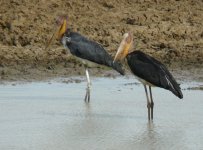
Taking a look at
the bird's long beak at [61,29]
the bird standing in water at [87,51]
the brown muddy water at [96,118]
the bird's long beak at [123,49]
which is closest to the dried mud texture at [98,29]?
the bird's long beak at [61,29]

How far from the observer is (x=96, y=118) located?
8.98 meters

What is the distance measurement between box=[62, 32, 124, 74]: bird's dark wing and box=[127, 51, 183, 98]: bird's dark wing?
1639 mm

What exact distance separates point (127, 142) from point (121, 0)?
294 inches

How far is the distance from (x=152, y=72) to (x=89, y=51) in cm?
215

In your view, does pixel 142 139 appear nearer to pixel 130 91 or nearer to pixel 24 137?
pixel 24 137

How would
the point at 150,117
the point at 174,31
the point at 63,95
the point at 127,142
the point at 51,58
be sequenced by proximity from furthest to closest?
the point at 174,31
the point at 51,58
the point at 63,95
the point at 150,117
the point at 127,142

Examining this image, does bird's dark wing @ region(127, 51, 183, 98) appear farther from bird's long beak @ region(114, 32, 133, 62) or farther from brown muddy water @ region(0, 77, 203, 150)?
brown muddy water @ region(0, 77, 203, 150)

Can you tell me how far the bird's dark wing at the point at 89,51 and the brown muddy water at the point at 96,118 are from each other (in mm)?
403

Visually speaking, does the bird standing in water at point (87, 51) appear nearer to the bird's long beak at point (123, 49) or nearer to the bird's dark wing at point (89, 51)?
the bird's dark wing at point (89, 51)

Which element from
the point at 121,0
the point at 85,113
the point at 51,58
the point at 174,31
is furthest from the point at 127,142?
the point at 121,0

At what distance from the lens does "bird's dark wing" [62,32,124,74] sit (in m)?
10.8

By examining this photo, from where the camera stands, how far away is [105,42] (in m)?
13.4

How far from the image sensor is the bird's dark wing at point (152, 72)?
28.6ft

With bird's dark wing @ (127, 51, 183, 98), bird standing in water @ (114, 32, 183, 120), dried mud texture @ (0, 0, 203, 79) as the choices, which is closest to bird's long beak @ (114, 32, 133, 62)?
bird standing in water @ (114, 32, 183, 120)
